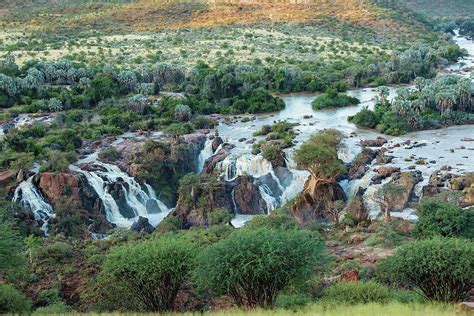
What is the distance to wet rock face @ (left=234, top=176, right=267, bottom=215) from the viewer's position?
4212cm

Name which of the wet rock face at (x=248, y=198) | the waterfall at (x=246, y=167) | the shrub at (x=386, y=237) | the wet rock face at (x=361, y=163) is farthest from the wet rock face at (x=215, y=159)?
the shrub at (x=386, y=237)

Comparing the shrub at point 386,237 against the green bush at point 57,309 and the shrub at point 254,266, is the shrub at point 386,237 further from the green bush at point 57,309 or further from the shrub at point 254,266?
the green bush at point 57,309

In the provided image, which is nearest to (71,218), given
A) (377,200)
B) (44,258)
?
(44,258)

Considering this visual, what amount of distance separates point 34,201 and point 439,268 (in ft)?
90.3

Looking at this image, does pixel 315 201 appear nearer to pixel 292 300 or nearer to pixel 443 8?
pixel 292 300

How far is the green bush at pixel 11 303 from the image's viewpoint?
19.4 metres

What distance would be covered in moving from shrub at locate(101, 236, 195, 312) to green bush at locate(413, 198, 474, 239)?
41.9ft

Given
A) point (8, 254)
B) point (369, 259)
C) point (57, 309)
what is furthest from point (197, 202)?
point (57, 309)

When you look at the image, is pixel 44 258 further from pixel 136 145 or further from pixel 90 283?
pixel 136 145

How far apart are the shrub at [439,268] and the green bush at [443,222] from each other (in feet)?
24.7

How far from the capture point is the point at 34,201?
39.1 meters

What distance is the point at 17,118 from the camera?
56.8 metres

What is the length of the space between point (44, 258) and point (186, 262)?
31.5ft

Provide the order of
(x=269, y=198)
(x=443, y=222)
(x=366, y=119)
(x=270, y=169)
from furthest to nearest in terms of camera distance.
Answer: (x=366, y=119) < (x=270, y=169) < (x=269, y=198) < (x=443, y=222)
